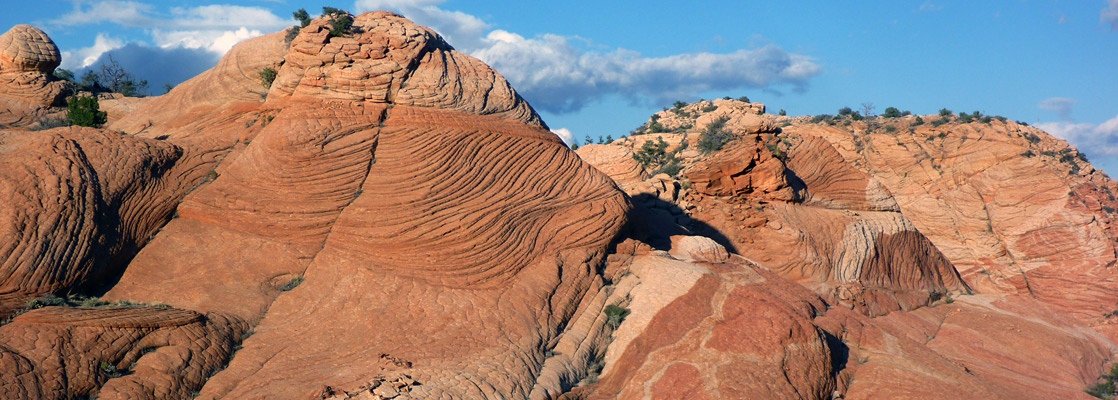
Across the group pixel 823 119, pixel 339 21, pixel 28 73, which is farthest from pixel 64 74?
pixel 823 119

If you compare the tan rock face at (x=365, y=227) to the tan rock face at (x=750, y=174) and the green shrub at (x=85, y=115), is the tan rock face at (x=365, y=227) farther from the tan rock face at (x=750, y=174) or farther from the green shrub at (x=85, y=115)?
the tan rock face at (x=750, y=174)

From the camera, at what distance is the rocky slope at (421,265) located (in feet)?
42.1

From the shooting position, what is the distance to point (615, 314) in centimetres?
1656

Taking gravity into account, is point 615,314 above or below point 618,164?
below

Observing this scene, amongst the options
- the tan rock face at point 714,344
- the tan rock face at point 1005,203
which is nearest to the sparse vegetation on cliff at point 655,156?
the tan rock face at point 1005,203

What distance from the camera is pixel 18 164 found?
13961 millimetres

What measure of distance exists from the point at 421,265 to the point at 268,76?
332 inches

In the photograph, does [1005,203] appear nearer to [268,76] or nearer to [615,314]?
[615,314]

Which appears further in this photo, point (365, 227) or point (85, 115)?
point (85, 115)

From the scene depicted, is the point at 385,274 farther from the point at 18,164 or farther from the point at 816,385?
the point at 816,385

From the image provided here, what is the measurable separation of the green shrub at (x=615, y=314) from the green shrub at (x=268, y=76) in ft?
37.7

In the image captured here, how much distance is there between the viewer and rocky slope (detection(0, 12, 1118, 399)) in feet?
42.1

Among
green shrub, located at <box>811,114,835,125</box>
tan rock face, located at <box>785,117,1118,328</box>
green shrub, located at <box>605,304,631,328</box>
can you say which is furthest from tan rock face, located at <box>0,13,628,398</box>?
green shrub, located at <box>811,114,835,125</box>

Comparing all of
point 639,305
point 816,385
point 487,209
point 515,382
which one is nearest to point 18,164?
point 487,209
